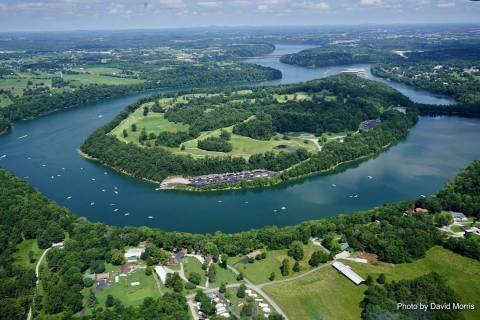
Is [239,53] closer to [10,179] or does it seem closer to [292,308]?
[10,179]

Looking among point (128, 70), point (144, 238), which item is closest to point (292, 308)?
point (144, 238)

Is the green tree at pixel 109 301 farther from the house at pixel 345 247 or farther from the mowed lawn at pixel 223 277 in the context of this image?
the house at pixel 345 247

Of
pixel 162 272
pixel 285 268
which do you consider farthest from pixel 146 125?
pixel 285 268

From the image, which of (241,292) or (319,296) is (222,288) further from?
(319,296)

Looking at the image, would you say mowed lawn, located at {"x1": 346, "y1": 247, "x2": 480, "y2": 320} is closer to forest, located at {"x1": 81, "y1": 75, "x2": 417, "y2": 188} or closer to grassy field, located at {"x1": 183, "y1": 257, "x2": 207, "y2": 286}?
grassy field, located at {"x1": 183, "y1": 257, "x2": 207, "y2": 286}

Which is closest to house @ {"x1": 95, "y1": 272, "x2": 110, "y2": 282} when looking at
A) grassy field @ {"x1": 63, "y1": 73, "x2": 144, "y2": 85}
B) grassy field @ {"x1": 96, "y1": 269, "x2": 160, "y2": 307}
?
grassy field @ {"x1": 96, "y1": 269, "x2": 160, "y2": 307}
